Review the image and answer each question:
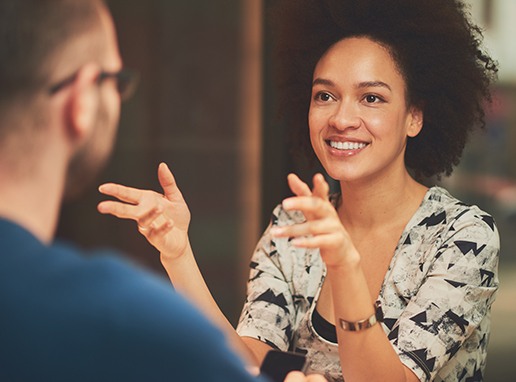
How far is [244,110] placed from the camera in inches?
177

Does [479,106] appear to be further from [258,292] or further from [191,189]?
[191,189]

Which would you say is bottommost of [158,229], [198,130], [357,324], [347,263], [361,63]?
[357,324]

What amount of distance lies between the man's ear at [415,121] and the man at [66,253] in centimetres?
131

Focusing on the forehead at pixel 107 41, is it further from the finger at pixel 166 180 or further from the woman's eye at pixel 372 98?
the woman's eye at pixel 372 98

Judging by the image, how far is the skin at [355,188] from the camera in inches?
77.2

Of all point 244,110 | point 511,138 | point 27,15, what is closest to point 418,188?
point 511,138

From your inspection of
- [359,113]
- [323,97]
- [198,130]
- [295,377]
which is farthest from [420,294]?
[198,130]

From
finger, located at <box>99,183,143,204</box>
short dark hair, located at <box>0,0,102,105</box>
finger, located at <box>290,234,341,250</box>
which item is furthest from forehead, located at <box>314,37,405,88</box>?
short dark hair, located at <box>0,0,102,105</box>

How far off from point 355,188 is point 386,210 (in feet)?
0.34

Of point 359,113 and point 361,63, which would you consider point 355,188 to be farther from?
point 361,63

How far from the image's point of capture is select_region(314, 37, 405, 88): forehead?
2.23 m

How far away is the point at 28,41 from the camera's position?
1.07 metres

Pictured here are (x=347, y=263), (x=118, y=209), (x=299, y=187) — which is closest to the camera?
(x=299, y=187)

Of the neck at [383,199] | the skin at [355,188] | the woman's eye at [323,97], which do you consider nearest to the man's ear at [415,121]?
the skin at [355,188]
